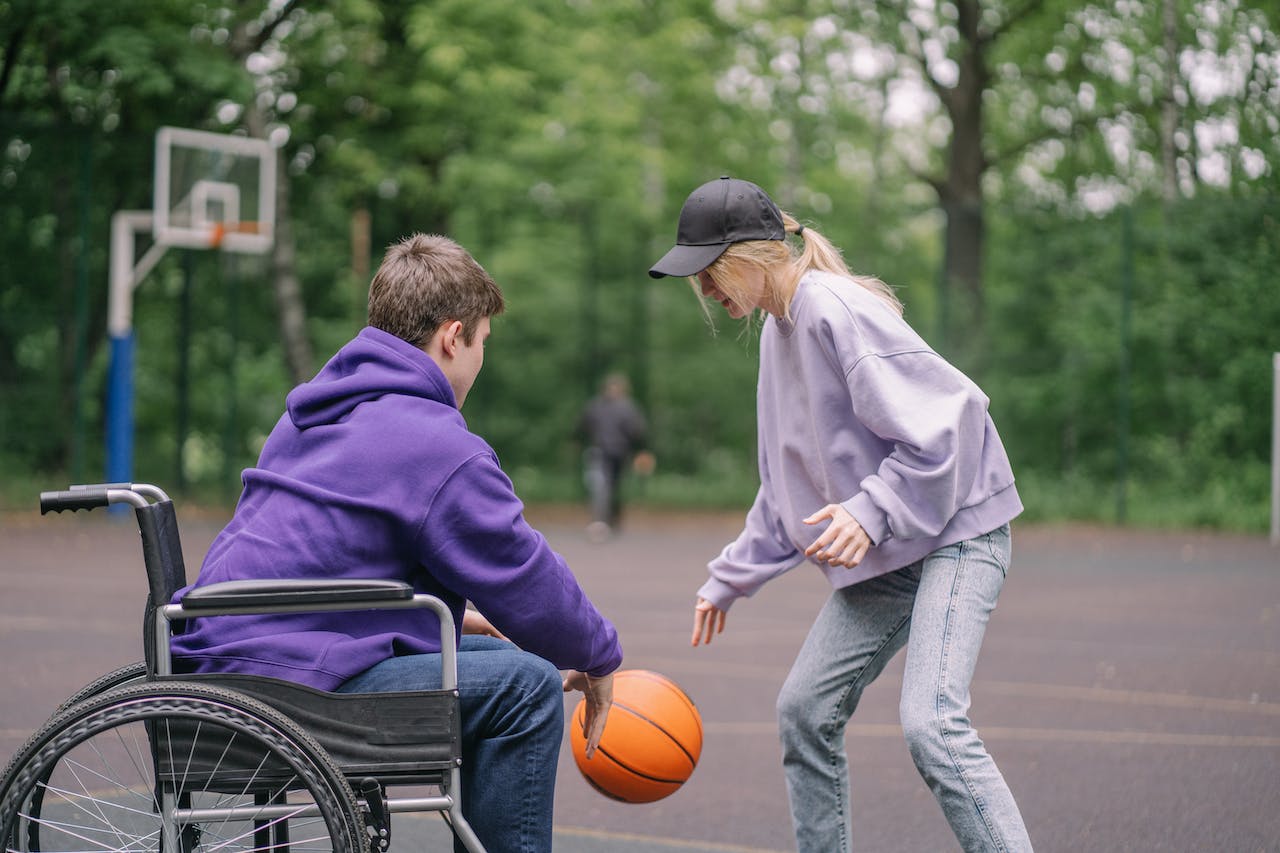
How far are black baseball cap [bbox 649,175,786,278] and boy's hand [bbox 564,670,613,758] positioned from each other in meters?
0.89

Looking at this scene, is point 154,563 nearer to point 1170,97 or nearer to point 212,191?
point 212,191

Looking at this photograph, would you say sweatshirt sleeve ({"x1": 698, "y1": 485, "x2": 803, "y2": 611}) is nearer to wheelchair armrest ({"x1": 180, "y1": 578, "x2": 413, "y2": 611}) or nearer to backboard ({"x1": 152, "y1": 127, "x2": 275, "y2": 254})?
wheelchair armrest ({"x1": 180, "y1": 578, "x2": 413, "y2": 611})

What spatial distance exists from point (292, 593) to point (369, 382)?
0.48m

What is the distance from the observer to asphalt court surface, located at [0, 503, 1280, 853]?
485 cm

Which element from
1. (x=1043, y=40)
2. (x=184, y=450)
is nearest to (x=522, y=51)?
(x=184, y=450)

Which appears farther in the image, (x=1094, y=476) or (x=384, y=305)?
(x=1094, y=476)

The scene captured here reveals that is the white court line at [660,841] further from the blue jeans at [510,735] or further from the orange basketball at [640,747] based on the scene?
the blue jeans at [510,735]

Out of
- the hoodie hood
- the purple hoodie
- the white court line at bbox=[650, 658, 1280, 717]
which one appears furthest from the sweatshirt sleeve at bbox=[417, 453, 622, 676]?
the white court line at bbox=[650, 658, 1280, 717]

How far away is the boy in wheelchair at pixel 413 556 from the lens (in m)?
2.98

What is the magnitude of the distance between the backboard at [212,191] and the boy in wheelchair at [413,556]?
1457cm

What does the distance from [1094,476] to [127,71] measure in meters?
11.9

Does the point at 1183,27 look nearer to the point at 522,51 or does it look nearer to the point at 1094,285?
the point at 1094,285

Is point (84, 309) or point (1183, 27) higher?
point (1183, 27)

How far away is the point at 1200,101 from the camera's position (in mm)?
22719
